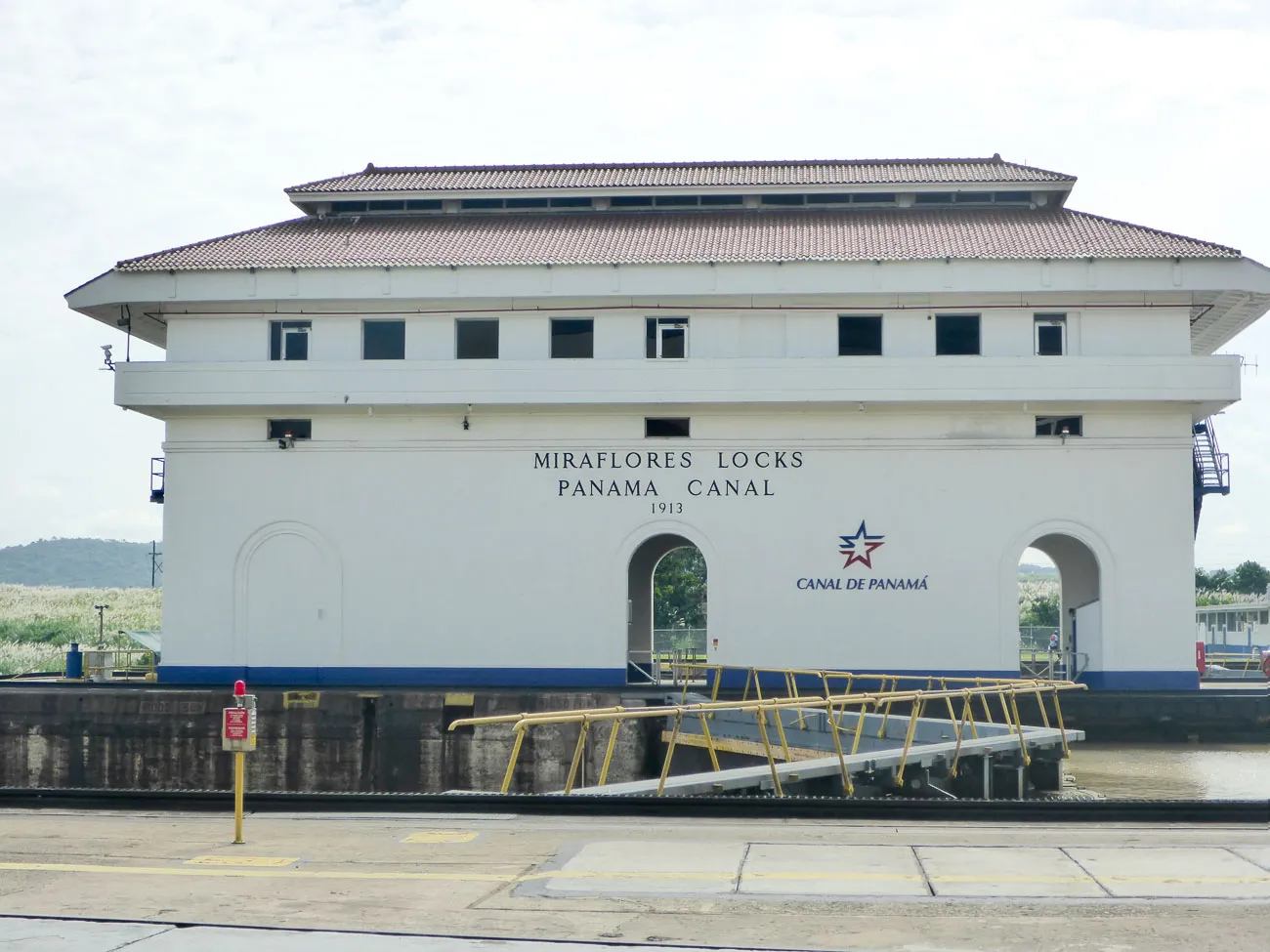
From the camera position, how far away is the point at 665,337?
107ft

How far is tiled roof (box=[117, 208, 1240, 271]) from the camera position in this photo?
32031 mm

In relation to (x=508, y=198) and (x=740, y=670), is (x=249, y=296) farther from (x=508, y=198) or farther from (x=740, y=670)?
(x=740, y=670)

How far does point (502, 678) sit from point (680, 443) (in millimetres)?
6481

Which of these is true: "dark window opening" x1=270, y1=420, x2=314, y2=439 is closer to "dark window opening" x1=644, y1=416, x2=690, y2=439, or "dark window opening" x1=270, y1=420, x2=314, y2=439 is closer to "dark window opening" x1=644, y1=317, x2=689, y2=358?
"dark window opening" x1=644, y1=416, x2=690, y2=439

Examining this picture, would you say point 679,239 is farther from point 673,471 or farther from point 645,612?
point 645,612

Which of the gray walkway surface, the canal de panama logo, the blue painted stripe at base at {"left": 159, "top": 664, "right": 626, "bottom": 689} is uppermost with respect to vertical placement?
the canal de panama logo

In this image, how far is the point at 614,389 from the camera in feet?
103

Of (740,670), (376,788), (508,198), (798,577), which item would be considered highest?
(508,198)

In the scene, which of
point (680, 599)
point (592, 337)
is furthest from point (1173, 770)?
point (680, 599)

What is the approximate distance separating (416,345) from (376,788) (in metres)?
10.5

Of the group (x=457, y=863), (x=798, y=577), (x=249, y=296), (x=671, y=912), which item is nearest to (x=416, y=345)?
(x=249, y=296)

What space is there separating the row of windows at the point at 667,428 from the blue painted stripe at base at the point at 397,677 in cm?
527

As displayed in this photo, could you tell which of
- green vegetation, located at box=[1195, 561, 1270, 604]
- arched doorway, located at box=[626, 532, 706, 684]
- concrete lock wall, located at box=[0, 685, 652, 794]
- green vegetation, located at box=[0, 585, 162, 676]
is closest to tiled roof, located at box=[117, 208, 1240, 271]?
arched doorway, located at box=[626, 532, 706, 684]

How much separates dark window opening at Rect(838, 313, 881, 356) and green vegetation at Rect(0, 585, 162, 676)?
35.3 meters
